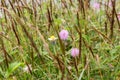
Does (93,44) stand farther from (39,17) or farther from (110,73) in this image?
(39,17)

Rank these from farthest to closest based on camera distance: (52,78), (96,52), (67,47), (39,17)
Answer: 1. (39,17)
2. (67,47)
3. (96,52)
4. (52,78)

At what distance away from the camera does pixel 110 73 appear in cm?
127

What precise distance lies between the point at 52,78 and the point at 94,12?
901 millimetres

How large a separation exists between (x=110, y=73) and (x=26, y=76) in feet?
1.01

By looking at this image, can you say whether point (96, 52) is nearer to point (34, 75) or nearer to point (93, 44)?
point (93, 44)

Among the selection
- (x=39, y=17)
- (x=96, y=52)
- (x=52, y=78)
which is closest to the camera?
(x=52, y=78)

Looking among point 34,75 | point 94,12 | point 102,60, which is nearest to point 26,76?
point 34,75

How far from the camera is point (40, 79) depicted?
4.23ft

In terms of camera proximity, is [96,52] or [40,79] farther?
[96,52]

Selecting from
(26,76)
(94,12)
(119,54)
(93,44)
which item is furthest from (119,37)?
(94,12)

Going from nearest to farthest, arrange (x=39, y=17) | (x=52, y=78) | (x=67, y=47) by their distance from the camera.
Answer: (x=52, y=78), (x=67, y=47), (x=39, y=17)

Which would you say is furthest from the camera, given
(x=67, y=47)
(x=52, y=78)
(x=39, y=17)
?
(x=39, y=17)

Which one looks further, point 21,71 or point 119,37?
point 119,37

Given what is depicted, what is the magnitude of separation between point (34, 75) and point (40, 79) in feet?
0.09
